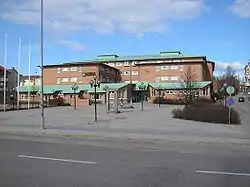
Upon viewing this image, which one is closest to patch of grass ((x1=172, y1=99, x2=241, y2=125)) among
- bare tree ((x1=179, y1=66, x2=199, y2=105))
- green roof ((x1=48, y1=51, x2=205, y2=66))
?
bare tree ((x1=179, y1=66, x2=199, y2=105))

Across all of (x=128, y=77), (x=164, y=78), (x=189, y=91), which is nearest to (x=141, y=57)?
(x=128, y=77)

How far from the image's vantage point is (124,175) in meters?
8.73

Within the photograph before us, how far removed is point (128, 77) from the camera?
12625 cm

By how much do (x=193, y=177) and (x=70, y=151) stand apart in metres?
5.83

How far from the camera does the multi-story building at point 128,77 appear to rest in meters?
89.9

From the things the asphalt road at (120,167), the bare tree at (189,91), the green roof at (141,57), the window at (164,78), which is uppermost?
the green roof at (141,57)

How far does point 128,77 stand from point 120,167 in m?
117

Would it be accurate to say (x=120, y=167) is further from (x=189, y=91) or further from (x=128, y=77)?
(x=128, y=77)

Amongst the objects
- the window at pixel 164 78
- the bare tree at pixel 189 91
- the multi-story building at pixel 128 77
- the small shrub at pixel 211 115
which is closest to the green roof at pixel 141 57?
the multi-story building at pixel 128 77

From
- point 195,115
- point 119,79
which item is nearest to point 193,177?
point 195,115

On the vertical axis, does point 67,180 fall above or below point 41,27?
below

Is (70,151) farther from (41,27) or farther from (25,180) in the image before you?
(41,27)

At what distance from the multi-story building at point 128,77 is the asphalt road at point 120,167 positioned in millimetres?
71178

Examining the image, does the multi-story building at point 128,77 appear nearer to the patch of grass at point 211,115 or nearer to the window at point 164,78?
the window at point 164,78
